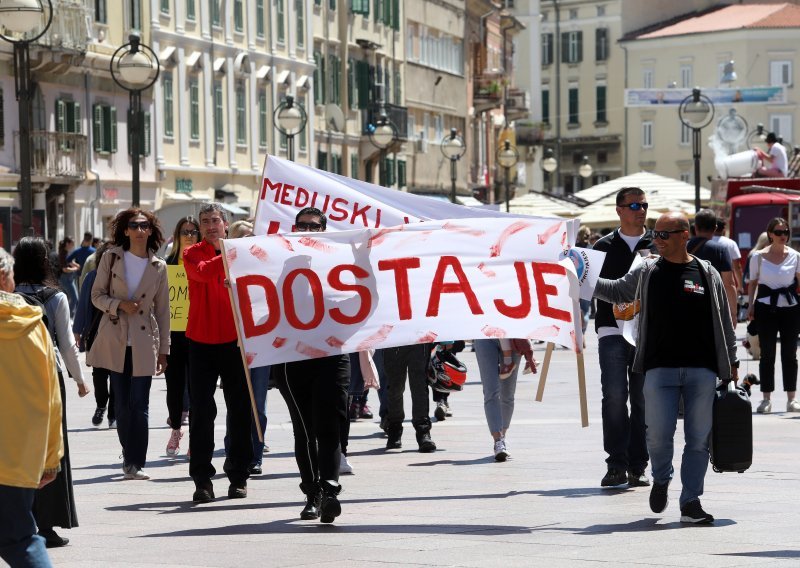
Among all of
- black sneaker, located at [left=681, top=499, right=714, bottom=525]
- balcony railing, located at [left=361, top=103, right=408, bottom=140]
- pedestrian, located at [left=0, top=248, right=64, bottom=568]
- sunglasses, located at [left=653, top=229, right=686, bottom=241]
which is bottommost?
black sneaker, located at [left=681, top=499, right=714, bottom=525]

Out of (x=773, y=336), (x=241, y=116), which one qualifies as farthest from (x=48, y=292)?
(x=241, y=116)

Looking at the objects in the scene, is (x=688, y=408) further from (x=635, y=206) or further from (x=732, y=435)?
(x=635, y=206)

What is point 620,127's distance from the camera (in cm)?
12100

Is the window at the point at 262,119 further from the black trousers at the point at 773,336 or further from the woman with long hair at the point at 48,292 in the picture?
the woman with long hair at the point at 48,292

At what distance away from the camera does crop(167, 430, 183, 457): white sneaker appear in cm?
1579

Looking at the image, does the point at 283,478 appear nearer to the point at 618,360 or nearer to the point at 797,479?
the point at 618,360

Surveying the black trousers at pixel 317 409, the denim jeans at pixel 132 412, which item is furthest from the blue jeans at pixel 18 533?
the denim jeans at pixel 132 412

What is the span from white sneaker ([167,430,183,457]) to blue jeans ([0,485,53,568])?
7801 mm

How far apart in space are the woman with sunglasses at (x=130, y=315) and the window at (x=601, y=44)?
108 metres

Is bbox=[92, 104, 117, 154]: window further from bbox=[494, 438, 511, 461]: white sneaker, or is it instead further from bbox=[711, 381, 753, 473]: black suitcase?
bbox=[711, 381, 753, 473]: black suitcase

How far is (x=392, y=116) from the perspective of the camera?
72.8 m

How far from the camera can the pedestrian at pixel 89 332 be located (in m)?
15.7

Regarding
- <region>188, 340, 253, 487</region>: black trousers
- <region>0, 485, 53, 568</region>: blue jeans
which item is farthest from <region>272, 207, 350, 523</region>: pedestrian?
<region>0, 485, 53, 568</region>: blue jeans

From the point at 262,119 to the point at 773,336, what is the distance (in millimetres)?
42159
